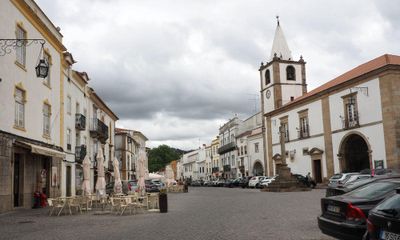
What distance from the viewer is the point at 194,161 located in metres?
118

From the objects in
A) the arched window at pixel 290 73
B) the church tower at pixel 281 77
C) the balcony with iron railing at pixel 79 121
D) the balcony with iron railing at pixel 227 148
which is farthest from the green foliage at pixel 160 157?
the balcony with iron railing at pixel 79 121

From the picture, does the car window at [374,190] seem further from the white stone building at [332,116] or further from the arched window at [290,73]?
the arched window at [290,73]

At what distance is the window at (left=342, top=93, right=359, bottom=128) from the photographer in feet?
122

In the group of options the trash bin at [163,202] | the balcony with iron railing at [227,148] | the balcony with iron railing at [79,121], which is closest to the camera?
the trash bin at [163,202]

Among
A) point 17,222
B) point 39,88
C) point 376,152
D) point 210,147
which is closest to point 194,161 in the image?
point 210,147

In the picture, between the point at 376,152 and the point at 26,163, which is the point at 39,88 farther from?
the point at 376,152

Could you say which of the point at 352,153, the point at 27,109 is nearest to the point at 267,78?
the point at 352,153

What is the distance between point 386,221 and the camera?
5.41 metres

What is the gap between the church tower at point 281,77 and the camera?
2146 inches

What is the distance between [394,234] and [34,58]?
20767 millimetres

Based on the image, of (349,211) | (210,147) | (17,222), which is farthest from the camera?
(210,147)

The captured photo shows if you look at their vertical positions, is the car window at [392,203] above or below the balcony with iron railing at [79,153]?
below

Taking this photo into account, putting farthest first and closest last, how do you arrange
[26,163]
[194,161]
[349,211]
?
1. [194,161]
2. [26,163]
3. [349,211]

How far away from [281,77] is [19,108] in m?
38.9
